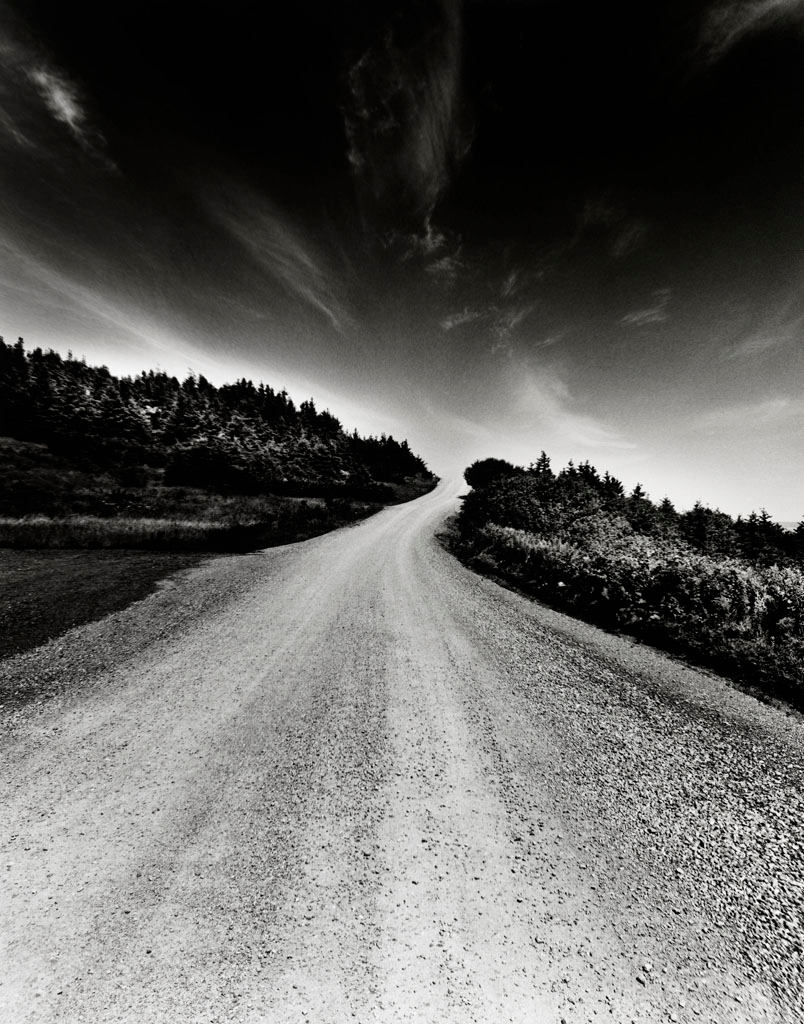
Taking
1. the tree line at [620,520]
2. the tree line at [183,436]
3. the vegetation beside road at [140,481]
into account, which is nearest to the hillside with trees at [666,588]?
the tree line at [620,520]

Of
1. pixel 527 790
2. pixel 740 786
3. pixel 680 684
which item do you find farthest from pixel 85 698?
pixel 680 684

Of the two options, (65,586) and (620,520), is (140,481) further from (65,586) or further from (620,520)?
(620,520)

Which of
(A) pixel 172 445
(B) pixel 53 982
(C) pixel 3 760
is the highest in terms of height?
(A) pixel 172 445

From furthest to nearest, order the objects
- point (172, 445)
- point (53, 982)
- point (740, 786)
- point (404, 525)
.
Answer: point (172, 445) → point (404, 525) → point (740, 786) → point (53, 982)

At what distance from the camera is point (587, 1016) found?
2.43 m

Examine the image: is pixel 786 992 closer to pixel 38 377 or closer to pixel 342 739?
pixel 342 739

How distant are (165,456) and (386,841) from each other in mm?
47035

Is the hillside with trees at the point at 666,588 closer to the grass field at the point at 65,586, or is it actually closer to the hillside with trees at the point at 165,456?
the grass field at the point at 65,586

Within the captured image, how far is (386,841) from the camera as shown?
3467 millimetres

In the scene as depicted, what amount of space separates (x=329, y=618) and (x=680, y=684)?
7.24 metres

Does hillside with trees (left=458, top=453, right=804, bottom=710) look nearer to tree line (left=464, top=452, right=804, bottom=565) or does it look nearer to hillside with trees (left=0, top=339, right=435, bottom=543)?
tree line (left=464, top=452, right=804, bottom=565)

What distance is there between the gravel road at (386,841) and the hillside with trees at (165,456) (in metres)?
14.0

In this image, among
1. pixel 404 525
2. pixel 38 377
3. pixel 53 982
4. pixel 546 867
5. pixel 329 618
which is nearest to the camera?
pixel 53 982

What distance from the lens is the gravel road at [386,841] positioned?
245 cm
